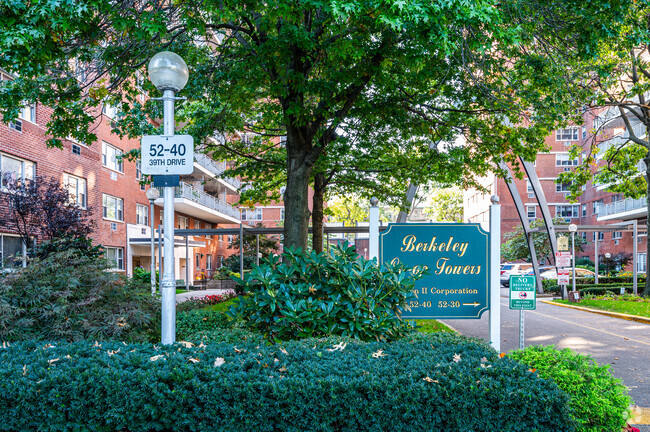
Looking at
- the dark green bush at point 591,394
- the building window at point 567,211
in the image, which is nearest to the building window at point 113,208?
the dark green bush at point 591,394

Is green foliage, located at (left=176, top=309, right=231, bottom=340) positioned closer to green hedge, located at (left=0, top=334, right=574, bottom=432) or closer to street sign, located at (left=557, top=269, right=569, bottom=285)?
green hedge, located at (left=0, top=334, right=574, bottom=432)

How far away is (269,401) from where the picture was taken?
3.45 m

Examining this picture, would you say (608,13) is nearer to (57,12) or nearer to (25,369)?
(57,12)

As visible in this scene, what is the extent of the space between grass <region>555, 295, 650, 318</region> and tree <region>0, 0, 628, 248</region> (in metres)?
7.36

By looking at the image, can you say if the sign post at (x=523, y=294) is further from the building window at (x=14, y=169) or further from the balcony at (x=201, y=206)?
the balcony at (x=201, y=206)

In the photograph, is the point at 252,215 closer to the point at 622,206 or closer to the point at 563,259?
the point at 622,206

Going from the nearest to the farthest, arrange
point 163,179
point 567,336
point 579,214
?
point 163,179, point 567,336, point 579,214

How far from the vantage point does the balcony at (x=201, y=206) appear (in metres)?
31.7

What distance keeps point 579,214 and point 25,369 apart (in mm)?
58943

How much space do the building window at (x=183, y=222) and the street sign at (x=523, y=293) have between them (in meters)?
33.0

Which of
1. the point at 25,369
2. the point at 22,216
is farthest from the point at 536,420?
the point at 22,216

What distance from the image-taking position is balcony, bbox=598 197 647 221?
38.3 metres

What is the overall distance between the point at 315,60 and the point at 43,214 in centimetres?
1214

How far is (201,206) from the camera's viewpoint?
35.0 m
